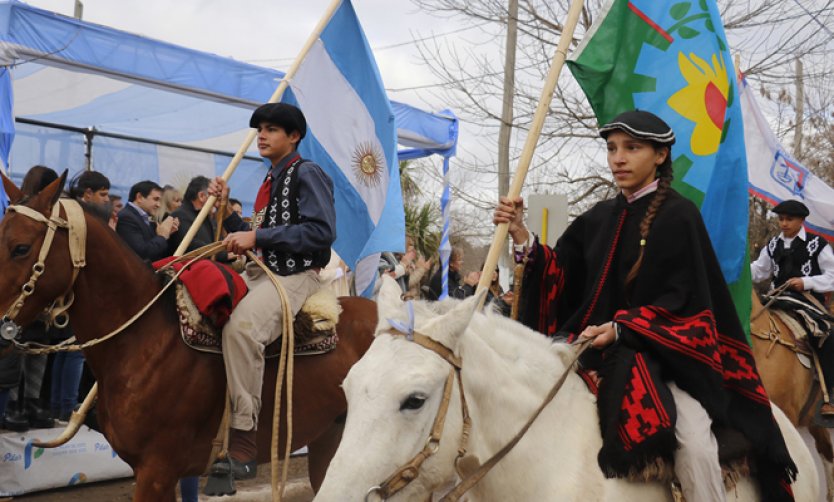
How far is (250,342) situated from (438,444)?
2.34 metres

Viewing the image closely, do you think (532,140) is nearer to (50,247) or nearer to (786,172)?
(50,247)

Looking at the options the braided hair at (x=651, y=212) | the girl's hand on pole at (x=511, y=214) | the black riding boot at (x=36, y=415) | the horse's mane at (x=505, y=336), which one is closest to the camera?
the horse's mane at (x=505, y=336)

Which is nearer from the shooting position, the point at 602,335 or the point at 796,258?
the point at 602,335

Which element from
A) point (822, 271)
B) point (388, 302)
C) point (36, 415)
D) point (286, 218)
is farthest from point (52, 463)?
point (822, 271)

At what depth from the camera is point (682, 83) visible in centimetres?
484

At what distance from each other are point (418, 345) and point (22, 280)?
2.77 metres

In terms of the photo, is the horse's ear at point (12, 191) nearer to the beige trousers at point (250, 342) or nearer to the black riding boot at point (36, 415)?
the beige trousers at point (250, 342)

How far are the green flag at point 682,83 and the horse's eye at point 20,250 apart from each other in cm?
349

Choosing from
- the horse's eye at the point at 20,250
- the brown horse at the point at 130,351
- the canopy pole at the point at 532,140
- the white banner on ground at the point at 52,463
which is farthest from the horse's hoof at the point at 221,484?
the white banner on ground at the point at 52,463

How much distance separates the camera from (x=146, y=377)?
4.26 m

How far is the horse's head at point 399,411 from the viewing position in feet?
6.85

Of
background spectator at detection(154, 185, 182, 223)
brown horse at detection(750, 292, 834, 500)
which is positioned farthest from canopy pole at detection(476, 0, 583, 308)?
Result: background spectator at detection(154, 185, 182, 223)

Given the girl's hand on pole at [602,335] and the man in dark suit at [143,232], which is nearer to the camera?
the girl's hand on pole at [602,335]

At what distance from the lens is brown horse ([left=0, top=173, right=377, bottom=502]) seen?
405 centimetres
